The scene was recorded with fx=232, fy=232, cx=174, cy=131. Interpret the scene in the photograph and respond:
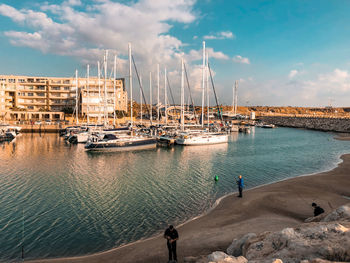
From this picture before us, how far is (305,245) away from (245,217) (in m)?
9.62

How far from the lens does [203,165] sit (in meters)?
35.2

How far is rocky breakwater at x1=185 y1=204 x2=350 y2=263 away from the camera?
21.8 ft

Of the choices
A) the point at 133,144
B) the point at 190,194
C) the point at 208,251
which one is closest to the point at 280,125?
the point at 133,144

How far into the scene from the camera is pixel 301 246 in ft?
23.7

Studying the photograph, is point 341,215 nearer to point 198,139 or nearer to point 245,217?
point 245,217

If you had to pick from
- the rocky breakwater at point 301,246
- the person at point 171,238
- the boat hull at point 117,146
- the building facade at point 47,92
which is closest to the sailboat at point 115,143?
the boat hull at point 117,146

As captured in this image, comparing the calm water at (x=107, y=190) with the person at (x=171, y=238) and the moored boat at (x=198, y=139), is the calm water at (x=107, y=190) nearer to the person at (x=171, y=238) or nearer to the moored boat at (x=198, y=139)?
the person at (x=171, y=238)

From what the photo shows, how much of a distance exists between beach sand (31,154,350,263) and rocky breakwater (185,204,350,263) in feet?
12.1

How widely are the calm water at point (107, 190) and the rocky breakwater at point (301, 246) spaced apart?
8226 millimetres

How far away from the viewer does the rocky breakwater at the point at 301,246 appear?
261 inches

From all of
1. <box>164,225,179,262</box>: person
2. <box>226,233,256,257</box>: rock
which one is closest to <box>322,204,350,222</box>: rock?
<box>226,233,256,257</box>: rock

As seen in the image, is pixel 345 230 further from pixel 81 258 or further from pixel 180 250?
pixel 81 258

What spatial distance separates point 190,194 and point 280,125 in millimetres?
123965

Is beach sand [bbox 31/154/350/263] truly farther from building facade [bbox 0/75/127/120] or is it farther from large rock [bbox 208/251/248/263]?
building facade [bbox 0/75/127/120]
